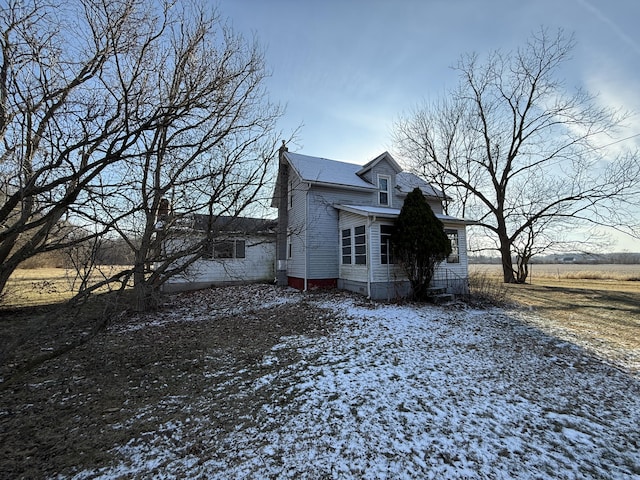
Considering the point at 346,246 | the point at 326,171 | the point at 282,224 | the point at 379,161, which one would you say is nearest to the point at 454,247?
the point at 346,246

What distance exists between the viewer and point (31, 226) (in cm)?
366

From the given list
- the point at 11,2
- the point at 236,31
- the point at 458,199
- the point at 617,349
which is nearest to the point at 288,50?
the point at 236,31

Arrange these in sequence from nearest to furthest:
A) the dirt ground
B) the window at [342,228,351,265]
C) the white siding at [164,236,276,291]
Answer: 1. the dirt ground
2. the window at [342,228,351,265]
3. the white siding at [164,236,276,291]

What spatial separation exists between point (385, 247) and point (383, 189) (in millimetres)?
4589

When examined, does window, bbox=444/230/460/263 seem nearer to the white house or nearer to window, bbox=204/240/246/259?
the white house

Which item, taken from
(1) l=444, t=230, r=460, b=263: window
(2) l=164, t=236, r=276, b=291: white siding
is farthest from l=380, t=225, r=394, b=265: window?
(2) l=164, t=236, r=276, b=291: white siding

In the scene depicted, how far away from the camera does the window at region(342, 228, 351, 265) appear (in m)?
11.7

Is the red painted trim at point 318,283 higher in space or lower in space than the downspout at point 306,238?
lower

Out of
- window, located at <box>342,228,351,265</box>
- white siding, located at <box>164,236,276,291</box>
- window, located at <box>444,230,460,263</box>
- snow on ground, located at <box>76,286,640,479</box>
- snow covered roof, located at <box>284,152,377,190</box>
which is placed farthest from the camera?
white siding, located at <box>164,236,276,291</box>

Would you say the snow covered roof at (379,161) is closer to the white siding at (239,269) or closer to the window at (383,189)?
the window at (383,189)

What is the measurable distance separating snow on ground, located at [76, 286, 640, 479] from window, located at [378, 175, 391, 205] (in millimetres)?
9402

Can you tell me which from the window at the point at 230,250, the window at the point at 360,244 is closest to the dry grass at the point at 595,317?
the window at the point at 360,244

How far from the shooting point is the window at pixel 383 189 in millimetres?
13797

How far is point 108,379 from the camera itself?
14.3 ft
